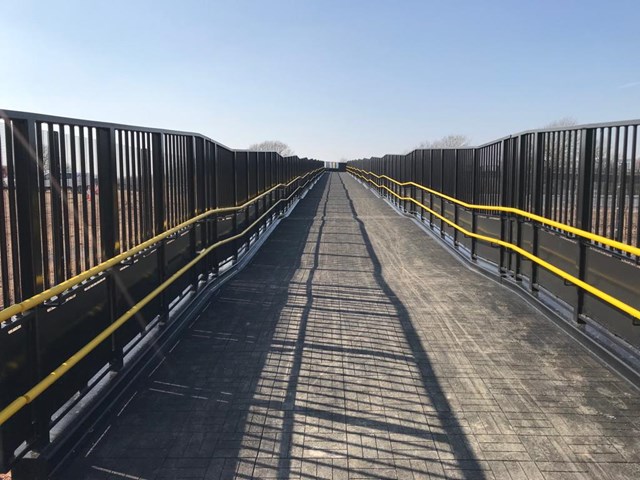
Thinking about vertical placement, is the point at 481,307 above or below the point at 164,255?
below

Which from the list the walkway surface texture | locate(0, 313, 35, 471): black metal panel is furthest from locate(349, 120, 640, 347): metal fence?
locate(0, 313, 35, 471): black metal panel

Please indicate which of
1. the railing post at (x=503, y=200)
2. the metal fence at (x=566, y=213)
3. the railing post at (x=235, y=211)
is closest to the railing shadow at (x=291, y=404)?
the metal fence at (x=566, y=213)

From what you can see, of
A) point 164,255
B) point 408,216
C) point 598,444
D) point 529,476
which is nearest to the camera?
point 529,476

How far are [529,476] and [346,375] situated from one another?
1881 millimetres

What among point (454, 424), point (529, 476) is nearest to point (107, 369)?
point (454, 424)

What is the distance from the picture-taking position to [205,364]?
5.31 meters

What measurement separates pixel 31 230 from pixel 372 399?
271 centimetres

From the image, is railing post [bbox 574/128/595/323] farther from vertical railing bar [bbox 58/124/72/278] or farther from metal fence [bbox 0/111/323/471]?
vertical railing bar [bbox 58/124/72/278]

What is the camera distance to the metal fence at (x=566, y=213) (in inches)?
202

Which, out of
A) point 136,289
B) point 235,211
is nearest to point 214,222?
point 235,211

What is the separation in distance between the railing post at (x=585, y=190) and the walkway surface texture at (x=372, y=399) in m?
0.90

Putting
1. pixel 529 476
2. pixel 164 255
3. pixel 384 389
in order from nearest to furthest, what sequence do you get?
pixel 529 476, pixel 384 389, pixel 164 255

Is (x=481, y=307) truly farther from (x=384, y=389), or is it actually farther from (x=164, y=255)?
(x=164, y=255)

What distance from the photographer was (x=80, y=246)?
518 cm
